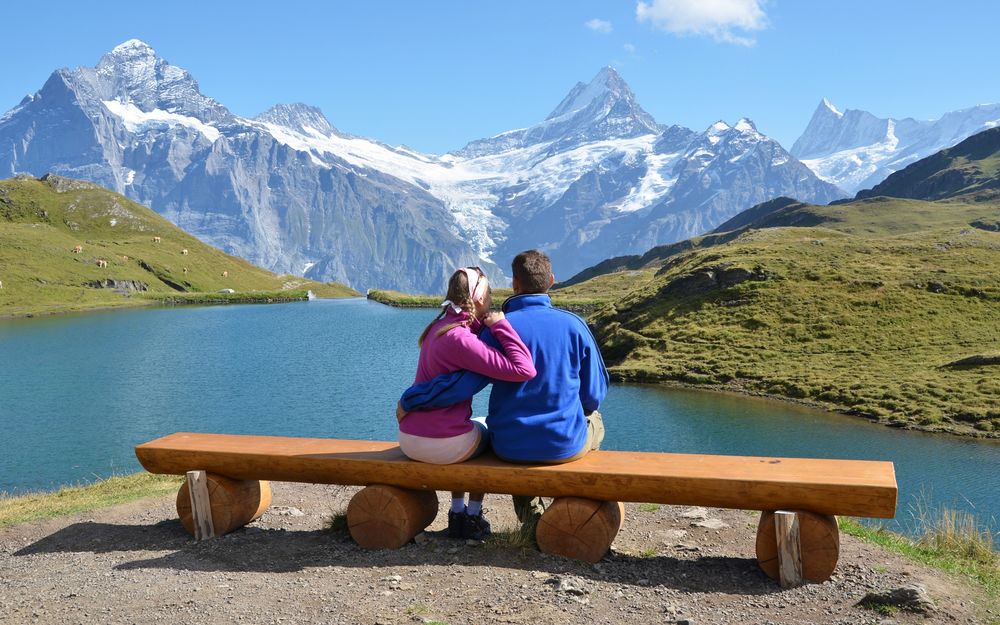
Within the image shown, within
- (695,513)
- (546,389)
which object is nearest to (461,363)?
(546,389)

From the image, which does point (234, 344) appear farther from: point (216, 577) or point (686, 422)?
point (216, 577)

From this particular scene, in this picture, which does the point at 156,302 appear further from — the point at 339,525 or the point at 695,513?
the point at 695,513

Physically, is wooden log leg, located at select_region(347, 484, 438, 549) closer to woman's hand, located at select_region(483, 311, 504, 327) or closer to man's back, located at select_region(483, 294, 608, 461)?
man's back, located at select_region(483, 294, 608, 461)

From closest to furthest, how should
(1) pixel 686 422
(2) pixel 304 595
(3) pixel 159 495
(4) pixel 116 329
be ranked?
(2) pixel 304 595, (3) pixel 159 495, (1) pixel 686 422, (4) pixel 116 329

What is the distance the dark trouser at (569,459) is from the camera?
11.4 meters

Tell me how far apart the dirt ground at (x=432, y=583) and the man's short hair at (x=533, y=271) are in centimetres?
377

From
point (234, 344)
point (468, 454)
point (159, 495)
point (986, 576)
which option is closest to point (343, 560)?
point (468, 454)

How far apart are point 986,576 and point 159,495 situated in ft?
50.6

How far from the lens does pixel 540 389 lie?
1070cm

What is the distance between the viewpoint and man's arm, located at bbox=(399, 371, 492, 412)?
1062cm

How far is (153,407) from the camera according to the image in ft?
164

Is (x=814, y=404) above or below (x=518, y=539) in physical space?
below

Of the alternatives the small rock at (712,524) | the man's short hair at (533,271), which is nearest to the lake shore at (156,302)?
the small rock at (712,524)

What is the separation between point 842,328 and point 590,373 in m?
55.5
